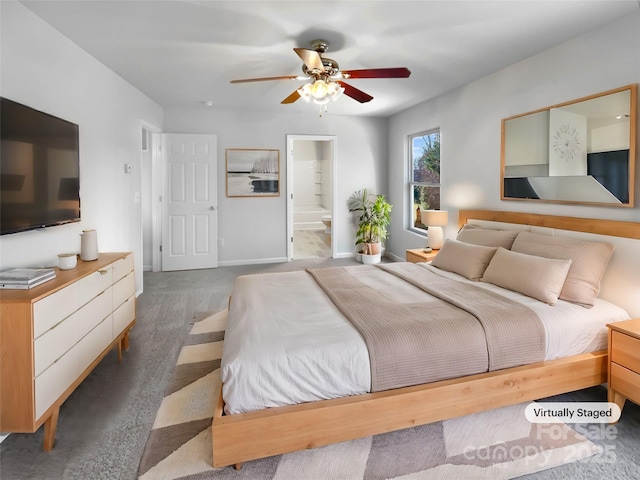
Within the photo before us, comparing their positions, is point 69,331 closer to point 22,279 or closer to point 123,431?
point 22,279

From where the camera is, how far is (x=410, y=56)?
11.1 feet

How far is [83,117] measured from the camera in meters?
3.13

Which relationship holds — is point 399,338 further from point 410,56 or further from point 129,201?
point 129,201

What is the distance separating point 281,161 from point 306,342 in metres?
4.67

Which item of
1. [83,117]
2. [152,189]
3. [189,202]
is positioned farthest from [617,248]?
[152,189]

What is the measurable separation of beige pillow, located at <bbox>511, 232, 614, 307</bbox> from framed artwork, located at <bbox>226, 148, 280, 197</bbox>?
4.26 metres

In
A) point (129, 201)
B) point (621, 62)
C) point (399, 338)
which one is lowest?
point (399, 338)

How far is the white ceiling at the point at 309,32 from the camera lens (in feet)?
8.05

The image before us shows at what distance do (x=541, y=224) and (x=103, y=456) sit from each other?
3.48 meters

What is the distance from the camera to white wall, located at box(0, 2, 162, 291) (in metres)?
2.30

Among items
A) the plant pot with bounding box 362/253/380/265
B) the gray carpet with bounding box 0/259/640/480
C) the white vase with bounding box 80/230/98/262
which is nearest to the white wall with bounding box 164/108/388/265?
the plant pot with bounding box 362/253/380/265

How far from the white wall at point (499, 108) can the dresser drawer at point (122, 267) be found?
138 inches

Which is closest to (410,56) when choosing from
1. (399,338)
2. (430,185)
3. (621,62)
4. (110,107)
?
(621,62)

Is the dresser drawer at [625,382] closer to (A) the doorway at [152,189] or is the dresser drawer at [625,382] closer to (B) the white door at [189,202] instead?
(B) the white door at [189,202]
